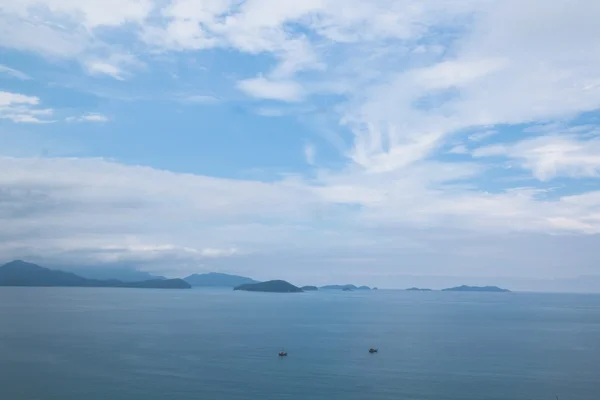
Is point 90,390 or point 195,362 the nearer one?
point 90,390

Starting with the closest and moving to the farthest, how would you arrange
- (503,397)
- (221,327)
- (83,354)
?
(503,397) → (83,354) → (221,327)

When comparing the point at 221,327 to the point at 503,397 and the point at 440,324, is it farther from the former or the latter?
the point at 503,397

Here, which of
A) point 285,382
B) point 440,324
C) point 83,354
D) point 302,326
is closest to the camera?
point 285,382

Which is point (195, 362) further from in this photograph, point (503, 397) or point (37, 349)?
point (503, 397)

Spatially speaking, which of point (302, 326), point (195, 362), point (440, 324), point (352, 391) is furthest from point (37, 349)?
point (440, 324)

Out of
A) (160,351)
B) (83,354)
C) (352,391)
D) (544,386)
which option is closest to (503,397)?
(544,386)

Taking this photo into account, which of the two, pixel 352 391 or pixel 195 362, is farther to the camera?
pixel 195 362

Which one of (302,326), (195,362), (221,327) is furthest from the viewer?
(302,326)

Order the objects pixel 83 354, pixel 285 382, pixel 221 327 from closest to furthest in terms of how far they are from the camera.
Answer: pixel 285 382
pixel 83 354
pixel 221 327

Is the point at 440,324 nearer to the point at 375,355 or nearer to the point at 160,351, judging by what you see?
the point at 375,355
